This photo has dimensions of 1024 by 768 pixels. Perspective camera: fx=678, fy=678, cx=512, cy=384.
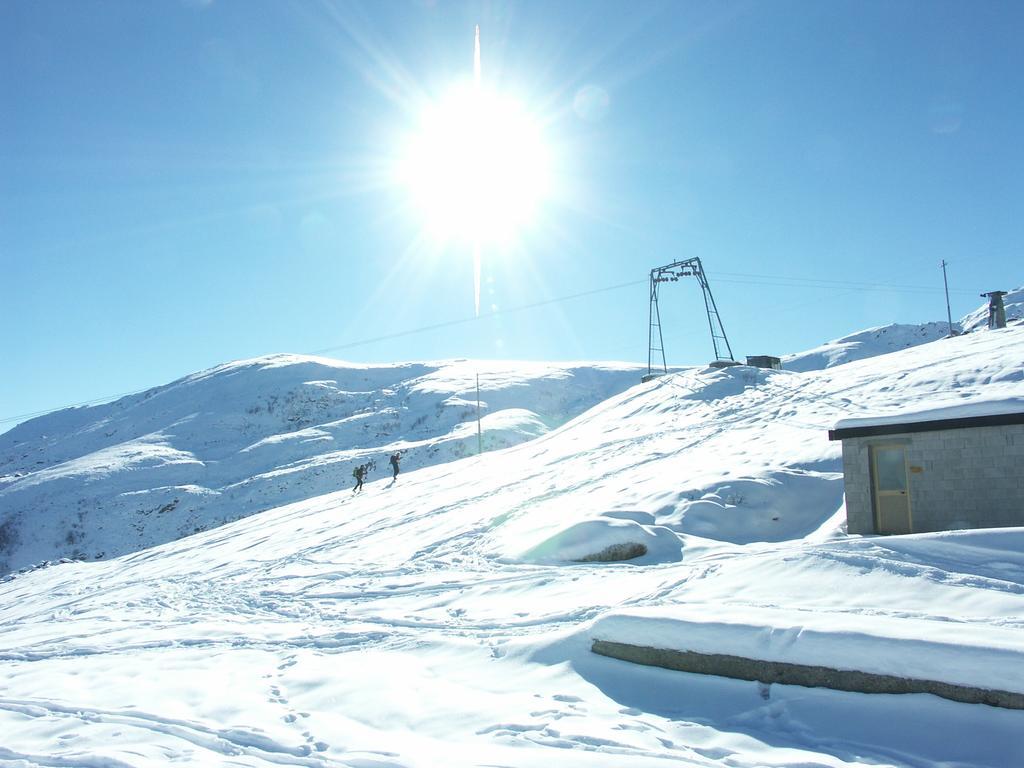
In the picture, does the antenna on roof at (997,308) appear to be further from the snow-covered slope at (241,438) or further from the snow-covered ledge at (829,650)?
the snow-covered slope at (241,438)

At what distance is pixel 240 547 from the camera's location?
23.6 m

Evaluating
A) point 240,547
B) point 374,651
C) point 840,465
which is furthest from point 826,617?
point 240,547

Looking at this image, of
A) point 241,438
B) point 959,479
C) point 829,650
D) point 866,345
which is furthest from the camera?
point 866,345

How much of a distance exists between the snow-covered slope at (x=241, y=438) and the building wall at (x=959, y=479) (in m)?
47.4

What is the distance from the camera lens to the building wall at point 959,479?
12062 millimetres

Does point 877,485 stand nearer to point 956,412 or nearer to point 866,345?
point 956,412

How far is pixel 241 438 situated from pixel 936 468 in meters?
82.3

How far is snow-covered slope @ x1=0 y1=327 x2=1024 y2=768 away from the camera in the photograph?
528 cm

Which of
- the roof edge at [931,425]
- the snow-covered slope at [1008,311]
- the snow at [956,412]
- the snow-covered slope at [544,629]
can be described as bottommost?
the snow-covered slope at [544,629]

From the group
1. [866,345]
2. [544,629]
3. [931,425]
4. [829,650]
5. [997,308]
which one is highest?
[866,345]

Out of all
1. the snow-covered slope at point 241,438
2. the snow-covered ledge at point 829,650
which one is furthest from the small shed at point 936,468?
the snow-covered slope at point 241,438

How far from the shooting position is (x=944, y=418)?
12680 mm

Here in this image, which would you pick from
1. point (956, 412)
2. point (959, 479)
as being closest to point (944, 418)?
point (956, 412)

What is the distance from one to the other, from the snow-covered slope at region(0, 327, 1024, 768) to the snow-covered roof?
2.21 metres
